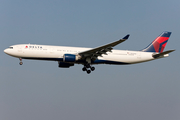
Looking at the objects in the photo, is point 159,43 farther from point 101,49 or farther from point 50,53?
point 50,53

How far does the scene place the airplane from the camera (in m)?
33.4

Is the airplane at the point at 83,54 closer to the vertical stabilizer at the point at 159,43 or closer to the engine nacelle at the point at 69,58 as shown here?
the engine nacelle at the point at 69,58

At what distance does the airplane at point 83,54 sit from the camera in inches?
1316

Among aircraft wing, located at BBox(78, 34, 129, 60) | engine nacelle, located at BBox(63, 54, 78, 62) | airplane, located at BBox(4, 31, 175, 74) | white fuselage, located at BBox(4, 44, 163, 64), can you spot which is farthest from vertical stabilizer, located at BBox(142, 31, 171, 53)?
engine nacelle, located at BBox(63, 54, 78, 62)

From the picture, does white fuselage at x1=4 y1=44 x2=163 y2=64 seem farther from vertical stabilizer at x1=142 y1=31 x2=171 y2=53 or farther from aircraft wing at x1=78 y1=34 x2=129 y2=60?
vertical stabilizer at x1=142 y1=31 x2=171 y2=53

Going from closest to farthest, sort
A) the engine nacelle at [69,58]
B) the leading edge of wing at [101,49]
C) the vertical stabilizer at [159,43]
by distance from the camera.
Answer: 1. the leading edge of wing at [101,49]
2. the engine nacelle at [69,58]
3. the vertical stabilizer at [159,43]

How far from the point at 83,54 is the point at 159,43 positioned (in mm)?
14073

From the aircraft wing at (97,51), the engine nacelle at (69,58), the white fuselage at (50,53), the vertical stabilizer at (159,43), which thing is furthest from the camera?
the vertical stabilizer at (159,43)

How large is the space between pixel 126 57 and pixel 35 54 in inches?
518

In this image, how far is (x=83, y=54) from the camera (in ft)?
112

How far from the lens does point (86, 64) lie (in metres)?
36.2

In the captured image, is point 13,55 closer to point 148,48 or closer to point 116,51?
point 116,51

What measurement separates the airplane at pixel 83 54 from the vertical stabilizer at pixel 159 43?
1.31m

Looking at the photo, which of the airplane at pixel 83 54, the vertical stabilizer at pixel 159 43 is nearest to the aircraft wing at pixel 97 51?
the airplane at pixel 83 54
